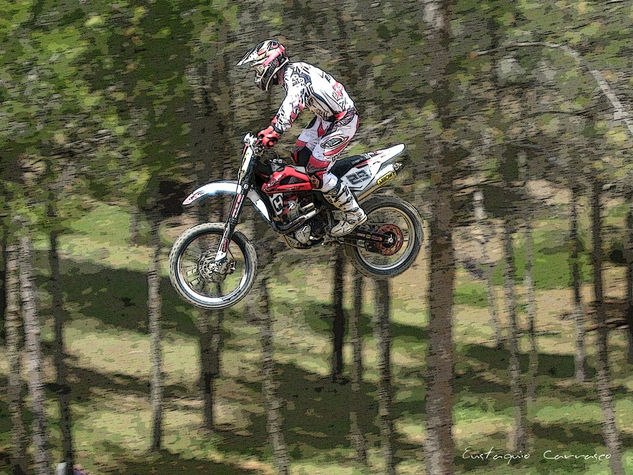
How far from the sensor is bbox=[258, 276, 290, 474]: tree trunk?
13227mm

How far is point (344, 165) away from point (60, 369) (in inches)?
265

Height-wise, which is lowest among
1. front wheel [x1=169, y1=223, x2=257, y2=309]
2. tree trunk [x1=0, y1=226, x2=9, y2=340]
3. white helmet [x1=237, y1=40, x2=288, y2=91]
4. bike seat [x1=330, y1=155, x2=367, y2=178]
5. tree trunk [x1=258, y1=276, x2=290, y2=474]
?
tree trunk [x1=258, y1=276, x2=290, y2=474]

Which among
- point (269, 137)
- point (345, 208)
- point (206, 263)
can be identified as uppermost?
point (269, 137)

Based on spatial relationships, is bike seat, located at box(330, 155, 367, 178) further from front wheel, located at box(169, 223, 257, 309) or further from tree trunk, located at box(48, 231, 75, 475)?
tree trunk, located at box(48, 231, 75, 475)

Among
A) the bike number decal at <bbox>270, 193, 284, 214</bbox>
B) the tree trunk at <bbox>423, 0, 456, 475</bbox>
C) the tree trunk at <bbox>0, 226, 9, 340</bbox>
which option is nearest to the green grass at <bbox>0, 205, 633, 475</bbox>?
the tree trunk at <bbox>0, 226, 9, 340</bbox>

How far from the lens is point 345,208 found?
885cm

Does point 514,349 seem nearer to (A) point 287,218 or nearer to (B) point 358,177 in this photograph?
(B) point 358,177

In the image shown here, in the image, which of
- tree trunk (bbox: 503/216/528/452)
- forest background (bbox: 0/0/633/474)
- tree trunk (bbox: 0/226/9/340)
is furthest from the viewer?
tree trunk (bbox: 0/226/9/340)

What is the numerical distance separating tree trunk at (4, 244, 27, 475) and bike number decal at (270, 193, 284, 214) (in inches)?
257

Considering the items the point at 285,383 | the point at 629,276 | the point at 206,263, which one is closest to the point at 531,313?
the point at 629,276

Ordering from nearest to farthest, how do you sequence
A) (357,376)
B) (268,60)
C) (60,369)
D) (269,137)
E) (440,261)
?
(269,137) → (268,60) → (440,261) → (60,369) → (357,376)

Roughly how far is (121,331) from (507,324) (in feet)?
20.4

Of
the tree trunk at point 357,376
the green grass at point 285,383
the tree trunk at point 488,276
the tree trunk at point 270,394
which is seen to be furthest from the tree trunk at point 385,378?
the tree trunk at point 488,276

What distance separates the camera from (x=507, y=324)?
49.1 feet
